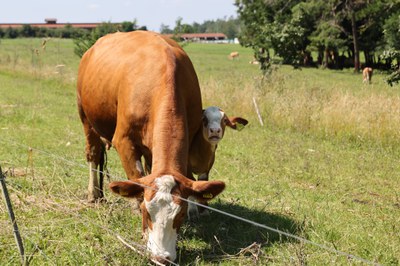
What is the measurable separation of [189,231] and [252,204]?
1.42 metres

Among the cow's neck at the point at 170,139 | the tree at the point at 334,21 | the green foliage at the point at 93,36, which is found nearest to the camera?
the cow's neck at the point at 170,139

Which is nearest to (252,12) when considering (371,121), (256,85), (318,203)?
(256,85)

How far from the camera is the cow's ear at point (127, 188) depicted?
4441 mm

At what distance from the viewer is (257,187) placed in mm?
7848

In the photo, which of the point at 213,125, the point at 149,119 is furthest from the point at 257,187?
the point at 149,119

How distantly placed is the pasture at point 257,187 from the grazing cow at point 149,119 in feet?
1.06

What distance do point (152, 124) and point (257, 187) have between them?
3.14m

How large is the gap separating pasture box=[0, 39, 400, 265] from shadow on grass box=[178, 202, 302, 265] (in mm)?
14

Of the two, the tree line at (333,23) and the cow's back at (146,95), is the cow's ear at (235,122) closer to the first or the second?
the cow's back at (146,95)

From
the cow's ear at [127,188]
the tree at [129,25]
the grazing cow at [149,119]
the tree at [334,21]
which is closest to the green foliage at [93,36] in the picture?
the tree at [129,25]

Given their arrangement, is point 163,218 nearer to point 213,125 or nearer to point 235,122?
point 213,125

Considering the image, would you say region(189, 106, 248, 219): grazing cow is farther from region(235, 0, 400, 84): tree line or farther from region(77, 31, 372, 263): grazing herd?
region(235, 0, 400, 84): tree line

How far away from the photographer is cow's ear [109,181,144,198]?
4441mm

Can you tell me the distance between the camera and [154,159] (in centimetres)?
473
